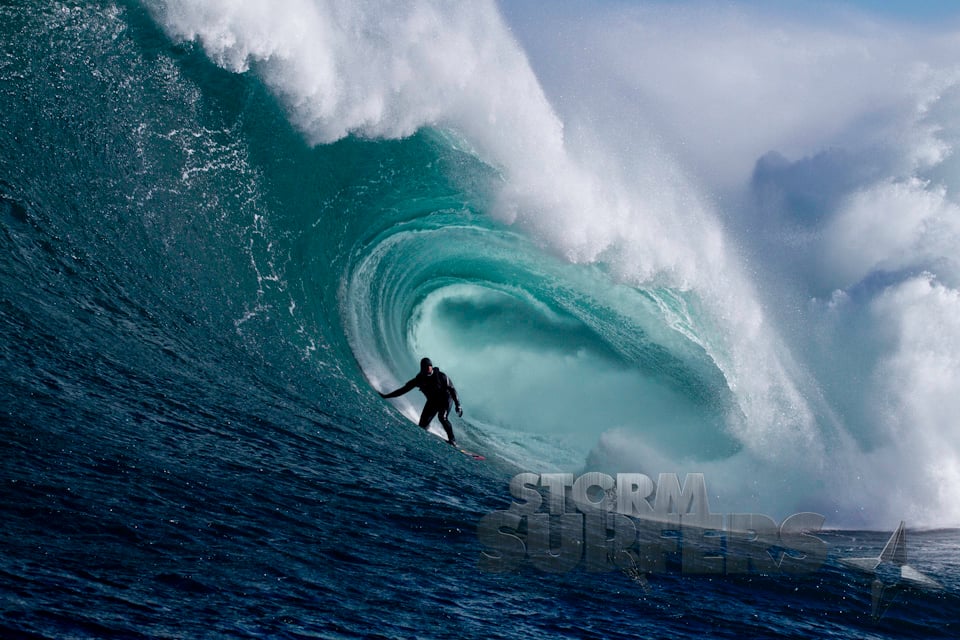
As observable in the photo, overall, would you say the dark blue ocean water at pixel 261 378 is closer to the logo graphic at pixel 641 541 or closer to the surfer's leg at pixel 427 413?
the logo graphic at pixel 641 541

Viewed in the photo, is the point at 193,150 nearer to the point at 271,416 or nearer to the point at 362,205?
the point at 362,205

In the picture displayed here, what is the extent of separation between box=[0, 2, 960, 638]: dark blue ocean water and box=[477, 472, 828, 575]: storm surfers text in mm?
218

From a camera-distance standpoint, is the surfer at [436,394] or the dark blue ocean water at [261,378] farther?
the surfer at [436,394]

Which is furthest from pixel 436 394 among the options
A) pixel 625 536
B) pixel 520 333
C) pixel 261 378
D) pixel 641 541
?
pixel 520 333

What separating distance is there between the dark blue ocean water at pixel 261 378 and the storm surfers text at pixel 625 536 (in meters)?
0.22

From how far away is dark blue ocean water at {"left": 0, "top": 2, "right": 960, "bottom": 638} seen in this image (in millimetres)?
4969

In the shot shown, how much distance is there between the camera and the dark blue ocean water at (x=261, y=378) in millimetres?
4969

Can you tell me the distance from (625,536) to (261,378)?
4590 mm

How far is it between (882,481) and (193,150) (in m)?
12.5

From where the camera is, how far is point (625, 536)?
7887 millimetres

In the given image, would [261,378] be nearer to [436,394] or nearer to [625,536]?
[436,394]

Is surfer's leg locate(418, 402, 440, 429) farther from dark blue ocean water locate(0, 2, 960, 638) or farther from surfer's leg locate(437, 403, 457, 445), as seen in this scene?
dark blue ocean water locate(0, 2, 960, 638)

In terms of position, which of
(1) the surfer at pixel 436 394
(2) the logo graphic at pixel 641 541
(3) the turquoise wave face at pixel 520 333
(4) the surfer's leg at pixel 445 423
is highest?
(3) the turquoise wave face at pixel 520 333

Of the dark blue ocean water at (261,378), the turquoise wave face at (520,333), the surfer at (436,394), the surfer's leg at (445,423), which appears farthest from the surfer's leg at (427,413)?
the turquoise wave face at (520,333)
